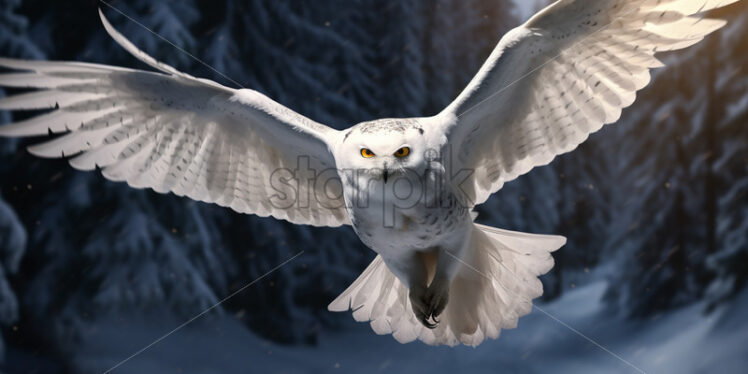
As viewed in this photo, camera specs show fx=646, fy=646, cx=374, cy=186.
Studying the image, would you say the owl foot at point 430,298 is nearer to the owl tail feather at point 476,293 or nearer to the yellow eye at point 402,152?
the owl tail feather at point 476,293

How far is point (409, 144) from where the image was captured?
1.77 m

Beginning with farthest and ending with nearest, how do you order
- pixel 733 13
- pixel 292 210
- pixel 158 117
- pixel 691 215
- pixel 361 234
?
pixel 691 215, pixel 733 13, pixel 292 210, pixel 158 117, pixel 361 234

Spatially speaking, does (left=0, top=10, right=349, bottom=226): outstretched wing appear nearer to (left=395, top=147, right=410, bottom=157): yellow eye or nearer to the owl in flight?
the owl in flight

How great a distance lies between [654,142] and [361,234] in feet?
8.39

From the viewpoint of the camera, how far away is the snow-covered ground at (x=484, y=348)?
3697mm

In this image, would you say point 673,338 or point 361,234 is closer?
point 361,234

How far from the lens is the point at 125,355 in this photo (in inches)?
146

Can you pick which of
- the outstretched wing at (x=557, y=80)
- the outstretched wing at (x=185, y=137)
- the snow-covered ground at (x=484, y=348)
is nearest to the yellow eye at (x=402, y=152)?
the outstretched wing at (x=557, y=80)

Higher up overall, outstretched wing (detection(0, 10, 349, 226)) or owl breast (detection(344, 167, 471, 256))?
outstretched wing (detection(0, 10, 349, 226))

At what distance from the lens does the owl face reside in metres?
1.73

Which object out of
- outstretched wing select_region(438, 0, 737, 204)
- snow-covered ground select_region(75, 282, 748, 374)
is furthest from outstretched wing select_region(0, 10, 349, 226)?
snow-covered ground select_region(75, 282, 748, 374)

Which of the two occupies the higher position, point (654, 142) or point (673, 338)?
point (654, 142)

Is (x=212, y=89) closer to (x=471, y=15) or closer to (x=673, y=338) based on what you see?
(x=471, y=15)

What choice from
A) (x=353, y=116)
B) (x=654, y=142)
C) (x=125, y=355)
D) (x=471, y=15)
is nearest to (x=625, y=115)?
(x=654, y=142)
